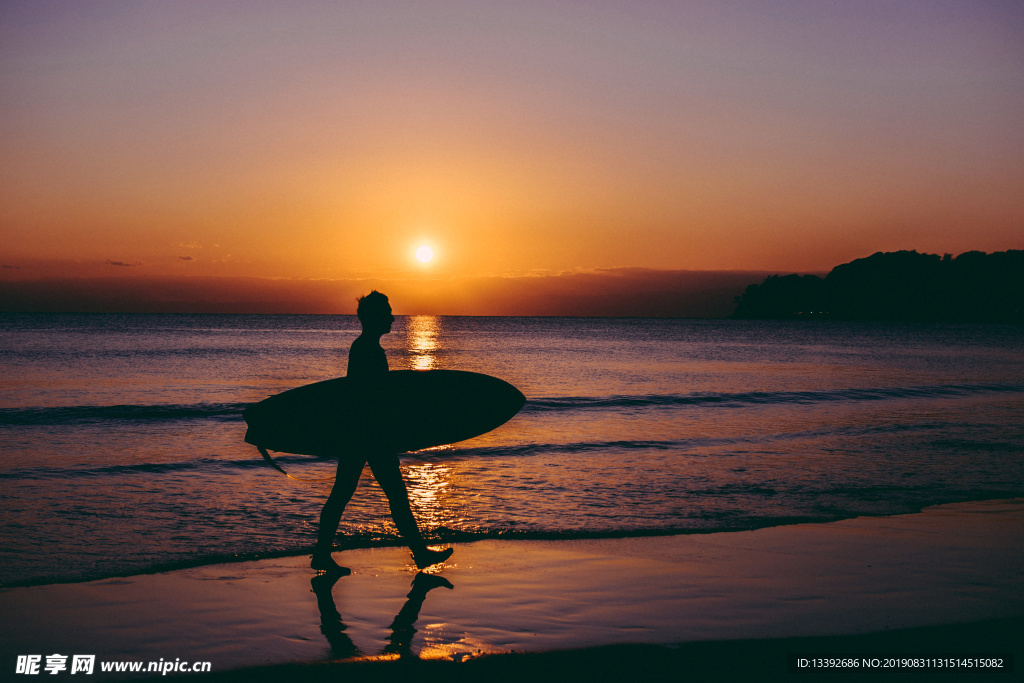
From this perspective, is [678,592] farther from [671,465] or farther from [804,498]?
[671,465]

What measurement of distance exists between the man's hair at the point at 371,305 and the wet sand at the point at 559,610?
219 cm

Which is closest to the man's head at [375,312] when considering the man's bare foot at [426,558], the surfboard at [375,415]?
the surfboard at [375,415]

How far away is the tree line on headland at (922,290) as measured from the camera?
143625mm

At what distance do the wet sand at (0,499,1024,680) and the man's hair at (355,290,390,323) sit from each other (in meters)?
2.19

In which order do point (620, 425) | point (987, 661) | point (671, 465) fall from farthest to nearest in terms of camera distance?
point (620, 425), point (671, 465), point (987, 661)

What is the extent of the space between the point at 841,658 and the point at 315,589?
3.76 m

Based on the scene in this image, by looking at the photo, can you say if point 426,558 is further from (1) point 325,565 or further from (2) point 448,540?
(2) point 448,540

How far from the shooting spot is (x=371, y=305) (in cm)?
552

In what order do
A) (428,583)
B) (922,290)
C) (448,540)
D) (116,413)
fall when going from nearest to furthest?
(428,583), (448,540), (116,413), (922,290)

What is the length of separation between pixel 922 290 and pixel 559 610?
580 feet

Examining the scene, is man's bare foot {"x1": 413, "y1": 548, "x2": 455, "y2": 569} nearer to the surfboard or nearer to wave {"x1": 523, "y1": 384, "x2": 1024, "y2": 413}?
the surfboard

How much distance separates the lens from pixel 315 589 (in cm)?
537

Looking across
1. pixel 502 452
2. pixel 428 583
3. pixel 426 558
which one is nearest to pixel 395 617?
pixel 428 583

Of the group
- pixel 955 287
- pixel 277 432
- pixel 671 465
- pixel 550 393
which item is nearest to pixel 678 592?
pixel 277 432
